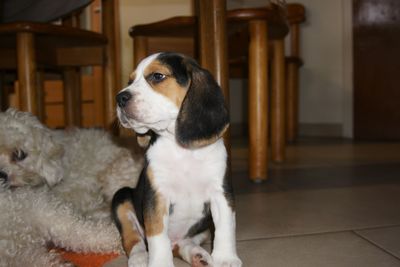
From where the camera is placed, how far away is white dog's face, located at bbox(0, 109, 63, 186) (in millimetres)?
2035

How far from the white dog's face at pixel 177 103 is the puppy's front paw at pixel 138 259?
43 cm

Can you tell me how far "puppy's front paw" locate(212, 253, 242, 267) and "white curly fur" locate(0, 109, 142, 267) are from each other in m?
0.52

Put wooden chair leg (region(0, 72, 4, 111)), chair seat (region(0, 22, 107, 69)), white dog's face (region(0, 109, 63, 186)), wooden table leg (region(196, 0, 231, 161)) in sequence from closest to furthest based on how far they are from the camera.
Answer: white dog's face (region(0, 109, 63, 186)), wooden table leg (region(196, 0, 231, 161)), chair seat (region(0, 22, 107, 69)), wooden chair leg (region(0, 72, 4, 111))

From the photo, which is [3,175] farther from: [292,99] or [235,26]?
[292,99]

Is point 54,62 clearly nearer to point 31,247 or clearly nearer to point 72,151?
point 72,151

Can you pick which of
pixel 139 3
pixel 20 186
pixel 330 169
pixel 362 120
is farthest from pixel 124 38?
pixel 20 186

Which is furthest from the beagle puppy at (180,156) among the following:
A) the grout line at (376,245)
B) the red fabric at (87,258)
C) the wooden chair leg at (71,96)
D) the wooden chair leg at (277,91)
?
the wooden chair leg at (71,96)

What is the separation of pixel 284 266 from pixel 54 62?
113 inches

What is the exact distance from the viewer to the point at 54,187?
2258mm

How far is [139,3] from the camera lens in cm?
655

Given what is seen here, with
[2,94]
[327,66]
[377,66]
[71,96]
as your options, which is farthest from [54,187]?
[327,66]

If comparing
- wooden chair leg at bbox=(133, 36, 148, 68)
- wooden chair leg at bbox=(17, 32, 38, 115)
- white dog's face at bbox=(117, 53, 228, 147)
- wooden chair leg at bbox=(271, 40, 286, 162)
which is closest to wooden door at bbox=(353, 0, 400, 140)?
wooden chair leg at bbox=(271, 40, 286, 162)

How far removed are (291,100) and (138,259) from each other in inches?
185

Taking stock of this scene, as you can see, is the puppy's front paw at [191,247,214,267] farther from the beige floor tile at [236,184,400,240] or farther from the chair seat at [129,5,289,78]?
the chair seat at [129,5,289,78]
